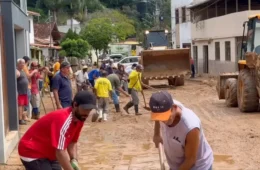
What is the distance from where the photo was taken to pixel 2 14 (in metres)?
11.0

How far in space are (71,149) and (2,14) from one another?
5.95 meters

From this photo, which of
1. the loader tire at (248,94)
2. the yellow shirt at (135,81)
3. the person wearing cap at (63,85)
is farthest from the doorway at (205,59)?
the person wearing cap at (63,85)

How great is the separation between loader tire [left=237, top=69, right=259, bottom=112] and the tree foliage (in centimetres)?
3852

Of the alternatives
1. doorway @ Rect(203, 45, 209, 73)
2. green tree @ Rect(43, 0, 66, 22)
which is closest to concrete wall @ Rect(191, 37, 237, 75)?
doorway @ Rect(203, 45, 209, 73)

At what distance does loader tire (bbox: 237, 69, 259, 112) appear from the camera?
49.7ft

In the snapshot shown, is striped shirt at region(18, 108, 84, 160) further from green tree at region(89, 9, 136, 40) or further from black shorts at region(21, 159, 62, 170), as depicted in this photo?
green tree at region(89, 9, 136, 40)

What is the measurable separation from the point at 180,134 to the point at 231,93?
1259 cm

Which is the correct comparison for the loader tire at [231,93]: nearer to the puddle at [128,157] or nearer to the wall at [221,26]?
the puddle at [128,157]

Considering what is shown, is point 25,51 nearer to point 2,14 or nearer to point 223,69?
point 2,14

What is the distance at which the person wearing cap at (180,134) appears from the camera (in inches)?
175

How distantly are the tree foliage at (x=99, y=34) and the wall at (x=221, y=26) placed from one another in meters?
15.0

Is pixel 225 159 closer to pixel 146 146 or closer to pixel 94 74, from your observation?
pixel 146 146

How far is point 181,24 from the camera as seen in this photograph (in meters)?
43.5

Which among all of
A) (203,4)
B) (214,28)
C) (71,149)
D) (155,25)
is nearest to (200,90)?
(214,28)
